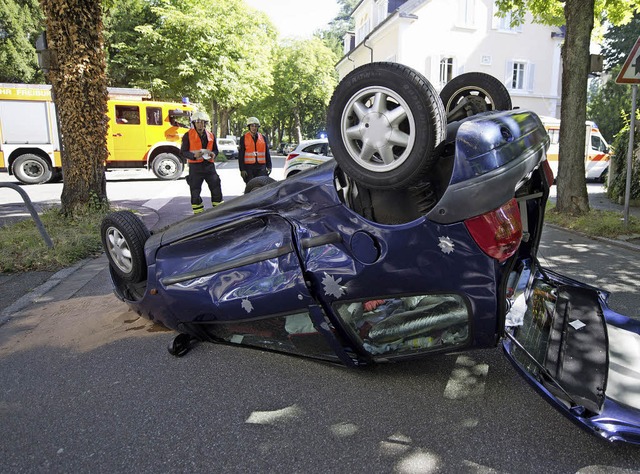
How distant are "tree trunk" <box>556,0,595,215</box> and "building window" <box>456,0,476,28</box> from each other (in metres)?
18.8

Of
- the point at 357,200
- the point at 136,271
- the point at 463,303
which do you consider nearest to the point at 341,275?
the point at 357,200

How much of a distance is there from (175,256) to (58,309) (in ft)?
6.37

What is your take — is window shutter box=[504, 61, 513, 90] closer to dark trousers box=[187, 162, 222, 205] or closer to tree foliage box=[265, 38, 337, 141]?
tree foliage box=[265, 38, 337, 141]

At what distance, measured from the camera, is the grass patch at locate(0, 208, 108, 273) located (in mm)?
5414

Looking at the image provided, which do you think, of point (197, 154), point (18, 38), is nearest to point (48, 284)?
point (197, 154)

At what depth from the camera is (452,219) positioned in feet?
6.92

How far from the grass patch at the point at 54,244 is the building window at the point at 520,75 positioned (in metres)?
24.8

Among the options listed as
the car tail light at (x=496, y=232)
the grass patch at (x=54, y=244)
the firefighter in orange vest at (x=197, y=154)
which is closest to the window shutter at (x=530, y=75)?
the firefighter in orange vest at (x=197, y=154)

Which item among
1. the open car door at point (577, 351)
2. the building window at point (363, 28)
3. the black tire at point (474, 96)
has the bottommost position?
the open car door at point (577, 351)

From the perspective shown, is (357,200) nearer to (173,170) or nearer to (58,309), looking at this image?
(58,309)

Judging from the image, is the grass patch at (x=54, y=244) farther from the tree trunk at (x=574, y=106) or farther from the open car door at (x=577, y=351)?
the tree trunk at (x=574, y=106)

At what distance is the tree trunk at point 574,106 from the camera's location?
7.67m

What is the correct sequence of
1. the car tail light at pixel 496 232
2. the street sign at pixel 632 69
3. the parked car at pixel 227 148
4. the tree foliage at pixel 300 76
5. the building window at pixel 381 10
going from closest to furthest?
the car tail light at pixel 496 232 < the street sign at pixel 632 69 < the building window at pixel 381 10 < the parked car at pixel 227 148 < the tree foliage at pixel 300 76

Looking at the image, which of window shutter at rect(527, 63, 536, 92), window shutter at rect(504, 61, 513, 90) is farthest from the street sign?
window shutter at rect(527, 63, 536, 92)
